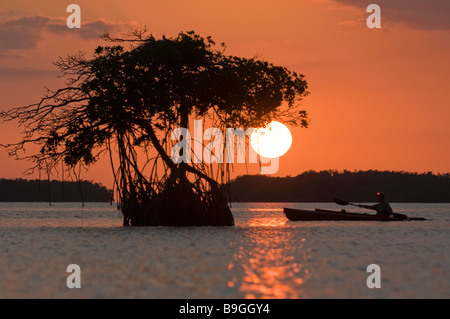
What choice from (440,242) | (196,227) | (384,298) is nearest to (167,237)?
(196,227)

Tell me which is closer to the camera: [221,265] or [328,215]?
[221,265]

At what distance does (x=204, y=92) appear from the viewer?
107 ft

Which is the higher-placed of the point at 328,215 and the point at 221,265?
the point at 328,215

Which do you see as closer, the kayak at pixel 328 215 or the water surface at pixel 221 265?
the water surface at pixel 221 265

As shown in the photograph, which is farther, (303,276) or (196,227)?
A: (196,227)

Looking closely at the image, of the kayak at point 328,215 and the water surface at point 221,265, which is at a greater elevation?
the kayak at point 328,215

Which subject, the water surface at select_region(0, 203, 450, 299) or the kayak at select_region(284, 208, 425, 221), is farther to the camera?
the kayak at select_region(284, 208, 425, 221)

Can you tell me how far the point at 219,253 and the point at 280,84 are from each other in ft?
41.0

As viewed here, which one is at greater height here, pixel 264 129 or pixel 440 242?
pixel 264 129

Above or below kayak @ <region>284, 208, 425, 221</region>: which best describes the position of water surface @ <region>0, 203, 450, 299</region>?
below
